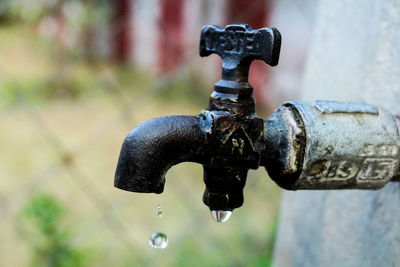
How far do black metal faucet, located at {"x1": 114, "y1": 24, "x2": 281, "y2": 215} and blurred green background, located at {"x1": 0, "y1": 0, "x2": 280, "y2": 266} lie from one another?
0.56 meters

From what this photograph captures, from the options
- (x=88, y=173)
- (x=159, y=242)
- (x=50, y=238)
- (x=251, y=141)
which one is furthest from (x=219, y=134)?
(x=88, y=173)

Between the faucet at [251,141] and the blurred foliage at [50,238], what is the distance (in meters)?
0.55

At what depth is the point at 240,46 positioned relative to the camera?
293 mm

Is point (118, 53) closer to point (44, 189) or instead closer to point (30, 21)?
point (30, 21)

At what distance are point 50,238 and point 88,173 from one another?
35cm

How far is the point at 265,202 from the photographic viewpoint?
1.24 meters

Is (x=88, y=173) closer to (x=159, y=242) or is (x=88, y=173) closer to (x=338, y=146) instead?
(x=159, y=242)

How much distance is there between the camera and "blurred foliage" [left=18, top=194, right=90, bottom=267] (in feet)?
2.56

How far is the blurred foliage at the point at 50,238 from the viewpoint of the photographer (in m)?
0.78

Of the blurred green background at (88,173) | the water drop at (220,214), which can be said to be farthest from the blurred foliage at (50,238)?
the water drop at (220,214)

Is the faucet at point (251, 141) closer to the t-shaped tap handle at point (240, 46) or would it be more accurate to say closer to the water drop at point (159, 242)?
the t-shaped tap handle at point (240, 46)

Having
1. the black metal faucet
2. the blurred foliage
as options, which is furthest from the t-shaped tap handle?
the blurred foliage

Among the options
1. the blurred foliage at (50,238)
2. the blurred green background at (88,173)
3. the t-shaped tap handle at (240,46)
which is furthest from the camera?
the blurred green background at (88,173)

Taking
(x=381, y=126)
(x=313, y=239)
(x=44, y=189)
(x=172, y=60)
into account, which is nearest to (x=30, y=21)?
(x=172, y=60)
